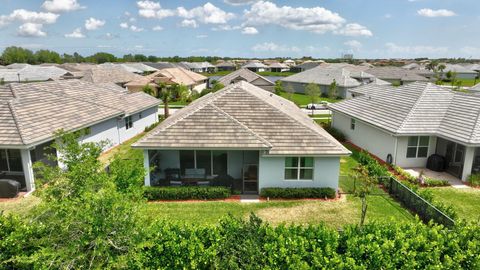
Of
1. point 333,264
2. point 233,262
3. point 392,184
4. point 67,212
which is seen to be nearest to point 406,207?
point 392,184

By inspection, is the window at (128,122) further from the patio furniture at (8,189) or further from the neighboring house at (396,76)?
the neighboring house at (396,76)

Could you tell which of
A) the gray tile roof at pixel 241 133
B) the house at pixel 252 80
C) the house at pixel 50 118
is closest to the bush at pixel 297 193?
the gray tile roof at pixel 241 133

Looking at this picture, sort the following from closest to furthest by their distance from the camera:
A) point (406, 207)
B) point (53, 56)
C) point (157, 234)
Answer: point (157, 234)
point (406, 207)
point (53, 56)

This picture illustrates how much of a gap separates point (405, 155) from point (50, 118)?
23572 millimetres

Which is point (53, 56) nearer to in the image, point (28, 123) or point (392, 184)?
point (28, 123)

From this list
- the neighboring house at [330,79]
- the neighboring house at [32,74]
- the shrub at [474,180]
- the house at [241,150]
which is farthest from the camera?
the neighboring house at [32,74]

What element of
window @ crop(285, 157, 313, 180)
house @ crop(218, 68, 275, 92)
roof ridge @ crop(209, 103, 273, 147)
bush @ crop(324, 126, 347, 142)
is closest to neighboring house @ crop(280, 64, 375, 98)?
house @ crop(218, 68, 275, 92)

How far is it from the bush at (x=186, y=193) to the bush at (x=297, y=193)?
222cm

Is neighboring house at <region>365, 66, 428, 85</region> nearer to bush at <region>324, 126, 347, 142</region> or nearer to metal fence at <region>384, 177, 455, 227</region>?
bush at <region>324, 126, 347, 142</region>

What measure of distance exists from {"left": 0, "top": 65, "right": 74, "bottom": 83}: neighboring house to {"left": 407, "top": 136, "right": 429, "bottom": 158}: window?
197 ft

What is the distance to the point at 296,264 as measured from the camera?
28.2ft

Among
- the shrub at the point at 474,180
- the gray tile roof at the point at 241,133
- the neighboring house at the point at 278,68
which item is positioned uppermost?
the neighboring house at the point at 278,68

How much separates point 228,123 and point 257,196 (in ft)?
14.3

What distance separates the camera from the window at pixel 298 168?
1733cm
